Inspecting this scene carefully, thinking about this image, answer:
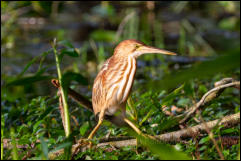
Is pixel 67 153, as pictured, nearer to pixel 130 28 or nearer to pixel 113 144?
pixel 113 144

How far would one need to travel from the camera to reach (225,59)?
997mm

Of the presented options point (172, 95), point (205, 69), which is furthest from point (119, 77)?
point (205, 69)

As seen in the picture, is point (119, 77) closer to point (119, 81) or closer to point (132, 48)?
point (119, 81)

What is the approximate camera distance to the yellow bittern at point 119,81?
1.93 m

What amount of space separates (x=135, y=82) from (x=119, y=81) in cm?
215

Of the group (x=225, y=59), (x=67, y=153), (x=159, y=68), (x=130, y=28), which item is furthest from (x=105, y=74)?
(x=130, y=28)

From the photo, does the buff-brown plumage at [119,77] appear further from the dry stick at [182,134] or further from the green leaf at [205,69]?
the green leaf at [205,69]

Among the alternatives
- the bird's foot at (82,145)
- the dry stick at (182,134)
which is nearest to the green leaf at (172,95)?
the dry stick at (182,134)

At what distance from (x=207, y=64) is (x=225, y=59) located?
0.07 meters

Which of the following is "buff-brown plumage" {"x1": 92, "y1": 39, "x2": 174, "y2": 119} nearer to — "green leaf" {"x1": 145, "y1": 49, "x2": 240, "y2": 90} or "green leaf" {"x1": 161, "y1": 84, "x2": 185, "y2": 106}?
"green leaf" {"x1": 161, "y1": 84, "x2": 185, "y2": 106}

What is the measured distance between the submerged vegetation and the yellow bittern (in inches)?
5.6

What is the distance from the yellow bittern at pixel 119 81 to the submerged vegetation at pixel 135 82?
142 mm

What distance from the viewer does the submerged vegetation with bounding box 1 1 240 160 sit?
169 cm

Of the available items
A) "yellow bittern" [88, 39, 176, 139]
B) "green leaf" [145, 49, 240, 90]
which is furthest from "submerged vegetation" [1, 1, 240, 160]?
"yellow bittern" [88, 39, 176, 139]
